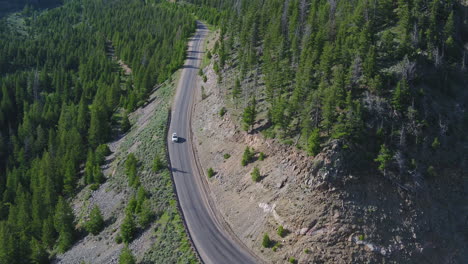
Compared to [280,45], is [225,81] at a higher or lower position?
lower

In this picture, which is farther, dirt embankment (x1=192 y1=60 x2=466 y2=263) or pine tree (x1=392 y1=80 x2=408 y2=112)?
pine tree (x1=392 y1=80 x2=408 y2=112)

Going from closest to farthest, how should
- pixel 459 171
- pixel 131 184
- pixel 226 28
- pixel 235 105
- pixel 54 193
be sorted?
pixel 459 171 < pixel 131 184 < pixel 235 105 < pixel 54 193 < pixel 226 28

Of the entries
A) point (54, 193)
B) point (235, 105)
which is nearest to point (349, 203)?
point (235, 105)

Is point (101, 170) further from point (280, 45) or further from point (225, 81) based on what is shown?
point (280, 45)

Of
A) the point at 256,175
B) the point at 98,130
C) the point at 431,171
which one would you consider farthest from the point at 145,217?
the point at 98,130

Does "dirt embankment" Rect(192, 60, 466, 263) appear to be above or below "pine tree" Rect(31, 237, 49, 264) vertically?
above

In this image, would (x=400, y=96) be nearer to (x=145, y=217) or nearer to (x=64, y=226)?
(x=145, y=217)

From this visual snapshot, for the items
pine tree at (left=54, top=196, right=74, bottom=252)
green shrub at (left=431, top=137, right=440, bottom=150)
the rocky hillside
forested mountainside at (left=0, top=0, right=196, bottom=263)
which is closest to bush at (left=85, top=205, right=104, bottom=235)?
pine tree at (left=54, top=196, right=74, bottom=252)

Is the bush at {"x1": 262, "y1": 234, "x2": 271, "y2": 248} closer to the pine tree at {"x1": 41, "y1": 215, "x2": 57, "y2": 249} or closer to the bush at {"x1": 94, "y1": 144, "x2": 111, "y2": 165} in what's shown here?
the pine tree at {"x1": 41, "y1": 215, "x2": 57, "y2": 249}
